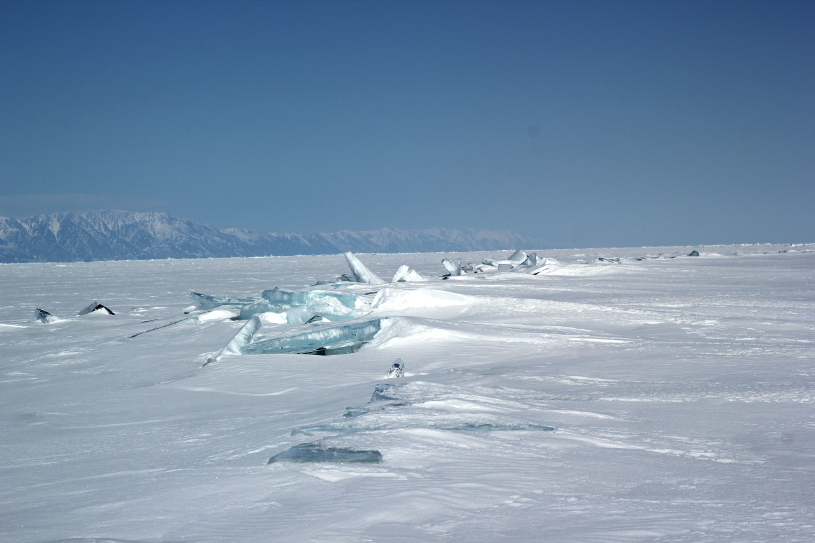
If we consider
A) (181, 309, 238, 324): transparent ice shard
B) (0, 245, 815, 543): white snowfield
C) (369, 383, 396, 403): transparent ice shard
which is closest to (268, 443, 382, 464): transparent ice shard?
(0, 245, 815, 543): white snowfield

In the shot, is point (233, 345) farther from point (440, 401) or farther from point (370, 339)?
point (440, 401)

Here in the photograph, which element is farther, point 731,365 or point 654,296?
point 654,296

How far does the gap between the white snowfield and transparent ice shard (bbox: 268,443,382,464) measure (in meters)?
0.01

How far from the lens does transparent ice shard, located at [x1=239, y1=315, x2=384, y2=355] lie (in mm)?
4367

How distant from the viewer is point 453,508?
145cm

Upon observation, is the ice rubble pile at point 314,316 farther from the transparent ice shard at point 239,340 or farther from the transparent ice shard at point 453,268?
the transparent ice shard at point 453,268

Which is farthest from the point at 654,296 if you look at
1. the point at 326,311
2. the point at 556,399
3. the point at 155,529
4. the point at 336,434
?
the point at 155,529

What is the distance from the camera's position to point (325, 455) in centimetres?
182

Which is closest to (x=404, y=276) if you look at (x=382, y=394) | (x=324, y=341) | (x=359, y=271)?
(x=359, y=271)

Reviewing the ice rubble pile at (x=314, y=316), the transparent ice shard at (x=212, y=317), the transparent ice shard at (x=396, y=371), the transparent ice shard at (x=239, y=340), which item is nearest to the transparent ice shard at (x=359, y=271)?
the ice rubble pile at (x=314, y=316)

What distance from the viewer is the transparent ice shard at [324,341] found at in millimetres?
4367

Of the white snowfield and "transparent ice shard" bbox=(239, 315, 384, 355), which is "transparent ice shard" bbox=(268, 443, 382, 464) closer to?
the white snowfield

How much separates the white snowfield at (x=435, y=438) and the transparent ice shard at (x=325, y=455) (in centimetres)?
1

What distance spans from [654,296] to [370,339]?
4.43 m
